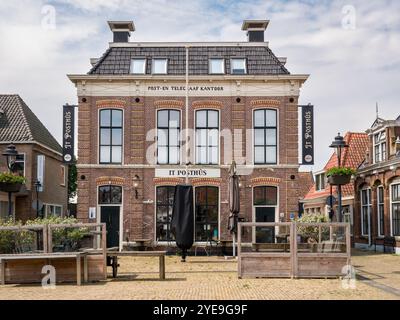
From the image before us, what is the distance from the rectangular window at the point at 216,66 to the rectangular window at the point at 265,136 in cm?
235

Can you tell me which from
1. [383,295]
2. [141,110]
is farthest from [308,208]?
[383,295]

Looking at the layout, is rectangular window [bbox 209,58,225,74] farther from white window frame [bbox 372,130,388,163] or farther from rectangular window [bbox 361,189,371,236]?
rectangular window [bbox 361,189,371,236]

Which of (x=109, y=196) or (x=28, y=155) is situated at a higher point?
(x=28, y=155)

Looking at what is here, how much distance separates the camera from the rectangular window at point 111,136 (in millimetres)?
24641

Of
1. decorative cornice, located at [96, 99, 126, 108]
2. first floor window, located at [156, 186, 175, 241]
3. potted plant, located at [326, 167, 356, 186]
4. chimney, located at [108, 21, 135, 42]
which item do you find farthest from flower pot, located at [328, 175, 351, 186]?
chimney, located at [108, 21, 135, 42]

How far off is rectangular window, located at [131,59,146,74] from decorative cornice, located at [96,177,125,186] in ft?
15.1

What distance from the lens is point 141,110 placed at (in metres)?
24.6

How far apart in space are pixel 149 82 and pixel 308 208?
20945mm

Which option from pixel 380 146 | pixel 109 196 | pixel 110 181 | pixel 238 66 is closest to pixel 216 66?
pixel 238 66

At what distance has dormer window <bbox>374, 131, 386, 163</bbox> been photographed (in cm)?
2614

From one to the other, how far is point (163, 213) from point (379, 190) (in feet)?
→ 31.8

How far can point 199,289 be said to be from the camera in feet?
40.9

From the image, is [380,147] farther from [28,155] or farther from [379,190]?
[28,155]

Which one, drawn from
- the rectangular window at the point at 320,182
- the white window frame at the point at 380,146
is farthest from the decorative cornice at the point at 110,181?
the rectangular window at the point at 320,182
